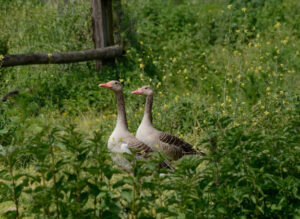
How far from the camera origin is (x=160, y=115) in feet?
21.3

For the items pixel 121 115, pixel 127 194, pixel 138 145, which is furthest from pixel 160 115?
pixel 127 194

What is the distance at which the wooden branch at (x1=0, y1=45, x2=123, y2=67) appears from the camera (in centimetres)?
706

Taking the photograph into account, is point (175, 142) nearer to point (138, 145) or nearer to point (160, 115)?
point (138, 145)

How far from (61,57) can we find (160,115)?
2.25m

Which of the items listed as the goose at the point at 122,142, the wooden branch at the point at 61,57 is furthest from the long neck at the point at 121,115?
the wooden branch at the point at 61,57

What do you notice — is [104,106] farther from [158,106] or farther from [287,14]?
[287,14]

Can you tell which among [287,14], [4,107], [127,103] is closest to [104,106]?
[127,103]

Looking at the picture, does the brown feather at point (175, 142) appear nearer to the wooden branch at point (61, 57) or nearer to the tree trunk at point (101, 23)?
the wooden branch at point (61, 57)

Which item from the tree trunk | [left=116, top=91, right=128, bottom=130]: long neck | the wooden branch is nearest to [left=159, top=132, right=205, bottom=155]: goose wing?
[left=116, top=91, right=128, bottom=130]: long neck

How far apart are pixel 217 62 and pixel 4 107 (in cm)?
536

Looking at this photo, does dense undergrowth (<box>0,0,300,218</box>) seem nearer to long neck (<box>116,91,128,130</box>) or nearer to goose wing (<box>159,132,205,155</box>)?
goose wing (<box>159,132,205,155</box>)

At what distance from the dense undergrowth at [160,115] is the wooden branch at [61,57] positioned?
0.32 m

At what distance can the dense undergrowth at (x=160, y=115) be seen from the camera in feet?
9.78

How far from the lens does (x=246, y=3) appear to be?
12516mm
